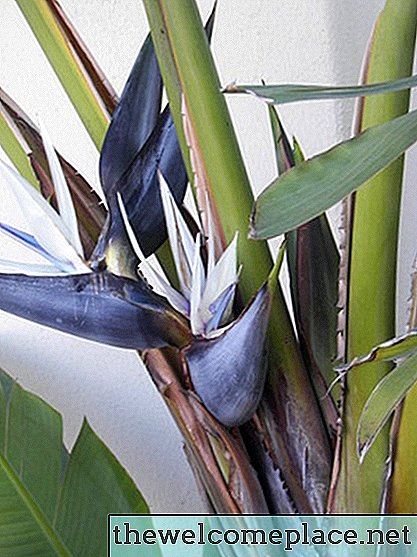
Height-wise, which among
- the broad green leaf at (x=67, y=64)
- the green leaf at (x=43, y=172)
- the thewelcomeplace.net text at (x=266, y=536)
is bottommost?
the thewelcomeplace.net text at (x=266, y=536)

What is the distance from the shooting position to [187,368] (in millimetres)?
359

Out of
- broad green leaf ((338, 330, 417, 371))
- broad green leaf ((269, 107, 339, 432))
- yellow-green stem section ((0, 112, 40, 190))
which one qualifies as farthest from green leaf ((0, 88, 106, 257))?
broad green leaf ((338, 330, 417, 371))

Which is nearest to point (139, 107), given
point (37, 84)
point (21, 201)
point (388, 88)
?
point (21, 201)

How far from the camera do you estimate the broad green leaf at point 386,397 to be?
236 mm

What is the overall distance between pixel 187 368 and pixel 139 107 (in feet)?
0.46

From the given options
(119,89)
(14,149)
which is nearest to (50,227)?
(14,149)

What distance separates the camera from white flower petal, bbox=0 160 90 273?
1.14 ft

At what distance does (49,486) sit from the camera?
18.8 inches

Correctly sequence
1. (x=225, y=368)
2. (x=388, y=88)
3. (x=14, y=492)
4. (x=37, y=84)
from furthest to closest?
(x=37, y=84) < (x=14, y=492) < (x=225, y=368) < (x=388, y=88)

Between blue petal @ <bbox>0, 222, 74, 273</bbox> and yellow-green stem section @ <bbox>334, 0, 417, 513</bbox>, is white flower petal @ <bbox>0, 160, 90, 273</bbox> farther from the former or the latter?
yellow-green stem section @ <bbox>334, 0, 417, 513</bbox>

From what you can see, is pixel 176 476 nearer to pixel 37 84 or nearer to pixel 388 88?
pixel 37 84

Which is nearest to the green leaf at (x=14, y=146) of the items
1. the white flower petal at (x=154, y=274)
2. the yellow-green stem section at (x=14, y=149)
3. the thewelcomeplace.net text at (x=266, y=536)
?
the yellow-green stem section at (x=14, y=149)

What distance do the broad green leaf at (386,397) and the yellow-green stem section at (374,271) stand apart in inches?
4.1

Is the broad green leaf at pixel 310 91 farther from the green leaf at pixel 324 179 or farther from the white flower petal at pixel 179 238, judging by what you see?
the white flower petal at pixel 179 238
